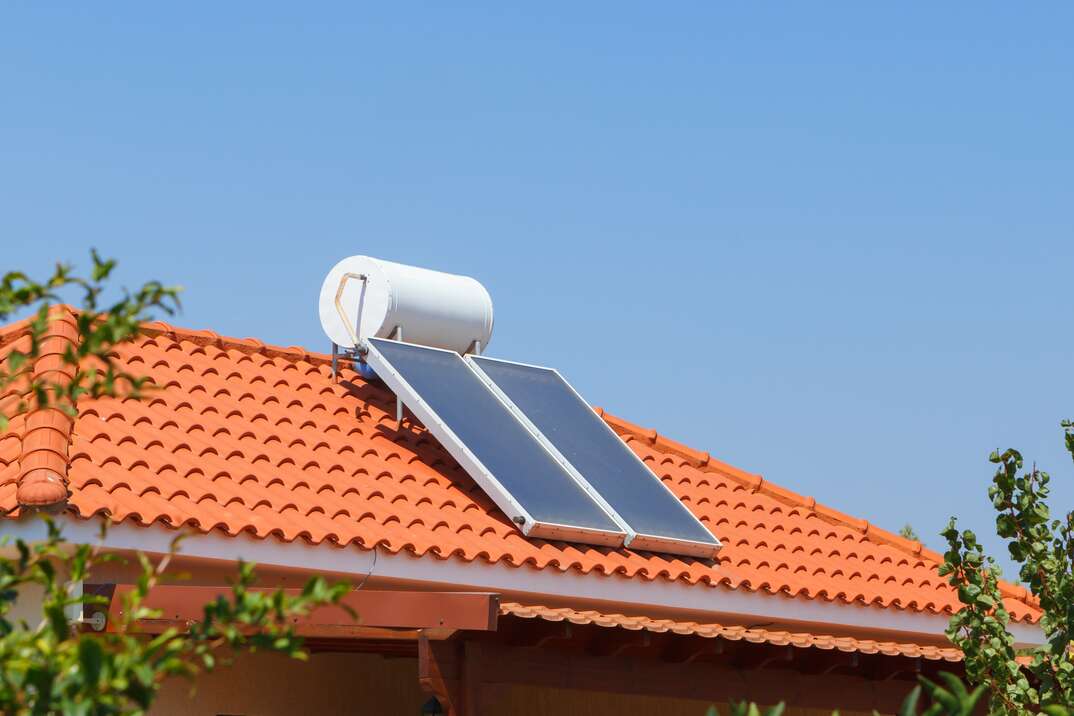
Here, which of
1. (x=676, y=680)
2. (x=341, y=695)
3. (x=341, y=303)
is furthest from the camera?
(x=341, y=303)

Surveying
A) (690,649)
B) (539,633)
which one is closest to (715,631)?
(690,649)

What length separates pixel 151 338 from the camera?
12.6 m

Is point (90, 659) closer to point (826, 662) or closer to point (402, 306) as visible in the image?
point (826, 662)

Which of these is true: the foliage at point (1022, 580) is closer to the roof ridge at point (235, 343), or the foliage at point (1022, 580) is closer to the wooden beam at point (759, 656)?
the wooden beam at point (759, 656)

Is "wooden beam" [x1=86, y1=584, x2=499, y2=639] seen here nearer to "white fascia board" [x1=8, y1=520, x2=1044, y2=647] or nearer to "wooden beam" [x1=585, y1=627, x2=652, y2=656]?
"white fascia board" [x1=8, y1=520, x2=1044, y2=647]

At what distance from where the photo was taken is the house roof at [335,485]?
941cm

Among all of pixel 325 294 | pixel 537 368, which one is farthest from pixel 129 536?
pixel 537 368

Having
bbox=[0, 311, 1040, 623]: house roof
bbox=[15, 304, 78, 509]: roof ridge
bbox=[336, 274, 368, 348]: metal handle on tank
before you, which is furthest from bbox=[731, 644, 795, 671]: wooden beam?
bbox=[336, 274, 368, 348]: metal handle on tank

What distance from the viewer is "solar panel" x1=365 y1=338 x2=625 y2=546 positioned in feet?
34.9

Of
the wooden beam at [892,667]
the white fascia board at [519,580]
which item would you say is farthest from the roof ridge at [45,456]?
the wooden beam at [892,667]

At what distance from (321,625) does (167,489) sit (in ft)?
7.49

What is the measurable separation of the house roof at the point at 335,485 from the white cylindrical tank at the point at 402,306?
621 mm

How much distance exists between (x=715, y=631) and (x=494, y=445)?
281cm

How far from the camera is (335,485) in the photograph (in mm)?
10602
